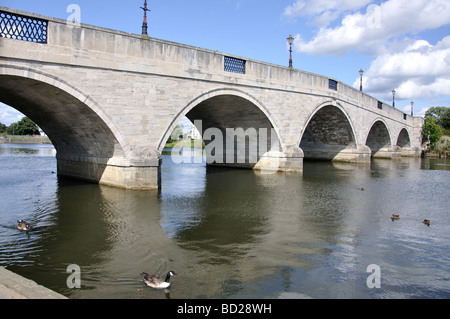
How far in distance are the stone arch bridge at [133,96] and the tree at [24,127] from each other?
7679cm

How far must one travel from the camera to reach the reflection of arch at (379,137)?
34.0 metres

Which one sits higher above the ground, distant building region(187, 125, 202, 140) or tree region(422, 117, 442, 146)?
distant building region(187, 125, 202, 140)

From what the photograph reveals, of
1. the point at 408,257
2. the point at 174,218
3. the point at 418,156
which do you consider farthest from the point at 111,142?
the point at 418,156

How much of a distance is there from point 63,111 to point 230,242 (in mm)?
8176

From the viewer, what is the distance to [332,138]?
26.8 meters

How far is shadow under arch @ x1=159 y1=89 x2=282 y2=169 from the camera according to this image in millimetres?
16016

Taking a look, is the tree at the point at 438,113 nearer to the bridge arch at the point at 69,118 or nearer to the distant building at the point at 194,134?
the distant building at the point at 194,134

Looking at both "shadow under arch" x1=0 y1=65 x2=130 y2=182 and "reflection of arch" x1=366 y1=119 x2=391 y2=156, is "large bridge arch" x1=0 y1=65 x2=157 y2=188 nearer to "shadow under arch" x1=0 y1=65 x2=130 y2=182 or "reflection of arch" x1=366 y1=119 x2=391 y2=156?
"shadow under arch" x1=0 y1=65 x2=130 y2=182

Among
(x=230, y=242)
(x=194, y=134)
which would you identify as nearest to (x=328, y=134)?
(x=230, y=242)

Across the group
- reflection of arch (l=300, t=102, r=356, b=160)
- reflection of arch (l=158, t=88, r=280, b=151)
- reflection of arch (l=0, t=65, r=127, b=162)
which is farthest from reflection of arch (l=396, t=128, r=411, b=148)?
reflection of arch (l=0, t=65, r=127, b=162)

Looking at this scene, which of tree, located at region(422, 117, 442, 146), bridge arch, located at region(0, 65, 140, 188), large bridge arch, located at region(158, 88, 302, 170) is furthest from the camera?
tree, located at region(422, 117, 442, 146)

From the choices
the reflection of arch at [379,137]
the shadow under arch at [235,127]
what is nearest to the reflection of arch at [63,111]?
the shadow under arch at [235,127]

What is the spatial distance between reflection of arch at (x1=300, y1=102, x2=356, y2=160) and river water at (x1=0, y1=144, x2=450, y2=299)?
39.2 ft

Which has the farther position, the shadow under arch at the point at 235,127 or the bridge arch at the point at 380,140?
the bridge arch at the point at 380,140
